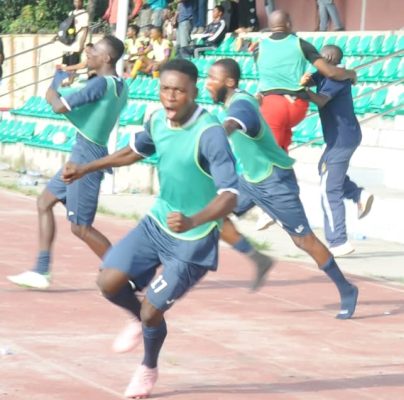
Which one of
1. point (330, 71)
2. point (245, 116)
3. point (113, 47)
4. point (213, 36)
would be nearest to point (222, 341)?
point (245, 116)

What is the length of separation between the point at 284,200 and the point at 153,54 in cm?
1304

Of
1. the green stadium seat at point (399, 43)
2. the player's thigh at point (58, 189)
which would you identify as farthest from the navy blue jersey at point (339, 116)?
the green stadium seat at point (399, 43)

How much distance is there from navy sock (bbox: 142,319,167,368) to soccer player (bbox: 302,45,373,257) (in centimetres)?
562

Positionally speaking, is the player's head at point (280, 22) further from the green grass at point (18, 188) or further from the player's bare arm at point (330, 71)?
the green grass at point (18, 188)

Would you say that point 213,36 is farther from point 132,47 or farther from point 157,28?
point 132,47

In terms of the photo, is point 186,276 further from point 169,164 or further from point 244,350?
point 244,350

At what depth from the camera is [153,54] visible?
22.2 metres

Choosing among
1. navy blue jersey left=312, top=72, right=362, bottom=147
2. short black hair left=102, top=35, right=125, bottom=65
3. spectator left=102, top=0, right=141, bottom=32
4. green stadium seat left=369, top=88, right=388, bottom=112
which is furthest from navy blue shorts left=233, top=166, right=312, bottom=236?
spectator left=102, top=0, right=141, bottom=32

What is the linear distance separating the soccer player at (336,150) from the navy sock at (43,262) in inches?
A: 131

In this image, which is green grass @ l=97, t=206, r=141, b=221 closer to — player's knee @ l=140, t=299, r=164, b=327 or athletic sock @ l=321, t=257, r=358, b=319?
athletic sock @ l=321, t=257, r=358, b=319

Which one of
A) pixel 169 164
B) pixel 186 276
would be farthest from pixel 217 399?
pixel 169 164

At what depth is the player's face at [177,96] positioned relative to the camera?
21.4ft

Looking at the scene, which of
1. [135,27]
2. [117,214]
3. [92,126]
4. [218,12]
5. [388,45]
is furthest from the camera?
[135,27]

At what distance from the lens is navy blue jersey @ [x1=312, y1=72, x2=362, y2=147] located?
11.9 meters
